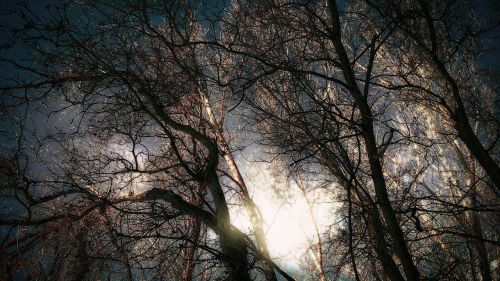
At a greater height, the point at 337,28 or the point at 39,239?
the point at 337,28

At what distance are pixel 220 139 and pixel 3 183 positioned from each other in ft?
13.7

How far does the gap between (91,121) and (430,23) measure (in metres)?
4.80

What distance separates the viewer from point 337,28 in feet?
8.30

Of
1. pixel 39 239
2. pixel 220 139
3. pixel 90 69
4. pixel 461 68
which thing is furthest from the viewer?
pixel 461 68

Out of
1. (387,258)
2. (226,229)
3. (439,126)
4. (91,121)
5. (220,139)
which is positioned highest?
(439,126)

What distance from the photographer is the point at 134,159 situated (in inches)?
177

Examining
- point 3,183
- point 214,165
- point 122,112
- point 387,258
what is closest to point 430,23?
point 387,258

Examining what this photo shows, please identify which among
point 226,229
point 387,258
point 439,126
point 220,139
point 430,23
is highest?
point 439,126

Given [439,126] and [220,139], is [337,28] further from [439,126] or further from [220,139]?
[439,126]

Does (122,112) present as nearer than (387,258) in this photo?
No

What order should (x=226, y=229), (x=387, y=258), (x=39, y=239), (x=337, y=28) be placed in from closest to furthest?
(x=387, y=258)
(x=337, y=28)
(x=226, y=229)
(x=39, y=239)

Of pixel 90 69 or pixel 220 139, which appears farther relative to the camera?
pixel 220 139

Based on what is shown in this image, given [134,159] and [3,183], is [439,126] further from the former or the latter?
[3,183]

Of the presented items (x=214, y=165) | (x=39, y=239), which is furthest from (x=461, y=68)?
(x=39, y=239)
